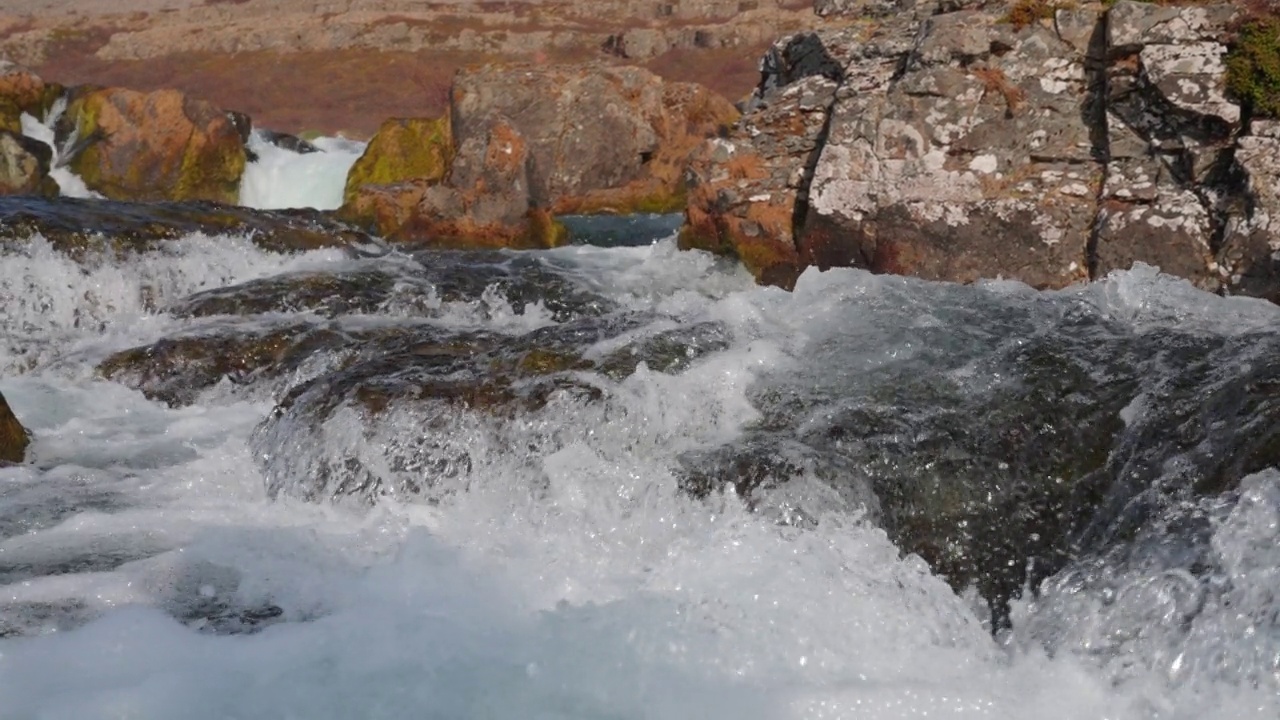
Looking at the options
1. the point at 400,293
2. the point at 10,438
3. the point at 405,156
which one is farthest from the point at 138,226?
the point at 405,156

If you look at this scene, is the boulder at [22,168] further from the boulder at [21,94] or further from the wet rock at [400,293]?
the wet rock at [400,293]

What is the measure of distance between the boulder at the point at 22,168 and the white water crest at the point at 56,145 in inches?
13.3

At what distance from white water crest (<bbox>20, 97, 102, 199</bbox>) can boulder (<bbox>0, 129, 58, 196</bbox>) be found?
339 millimetres

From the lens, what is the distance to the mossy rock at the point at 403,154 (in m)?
20.2

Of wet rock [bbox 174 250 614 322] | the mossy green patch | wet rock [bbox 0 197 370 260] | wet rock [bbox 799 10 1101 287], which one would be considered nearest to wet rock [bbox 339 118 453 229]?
wet rock [bbox 0 197 370 260]

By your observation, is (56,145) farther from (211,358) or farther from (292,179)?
(211,358)

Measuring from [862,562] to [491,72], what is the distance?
57.3 ft

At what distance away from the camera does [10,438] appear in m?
7.08

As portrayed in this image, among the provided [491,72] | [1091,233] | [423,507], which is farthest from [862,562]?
[491,72]

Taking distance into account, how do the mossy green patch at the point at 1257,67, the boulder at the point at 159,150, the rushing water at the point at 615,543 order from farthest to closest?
the boulder at the point at 159,150, the mossy green patch at the point at 1257,67, the rushing water at the point at 615,543

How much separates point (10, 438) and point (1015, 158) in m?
9.05

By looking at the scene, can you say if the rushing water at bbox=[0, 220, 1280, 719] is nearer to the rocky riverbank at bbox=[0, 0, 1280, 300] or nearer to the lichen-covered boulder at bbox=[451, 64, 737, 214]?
the rocky riverbank at bbox=[0, 0, 1280, 300]

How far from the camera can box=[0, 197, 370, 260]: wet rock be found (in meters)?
11.4

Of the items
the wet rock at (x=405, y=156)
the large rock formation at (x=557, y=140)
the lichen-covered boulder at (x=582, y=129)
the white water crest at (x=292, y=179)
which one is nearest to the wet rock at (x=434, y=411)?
the large rock formation at (x=557, y=140)
